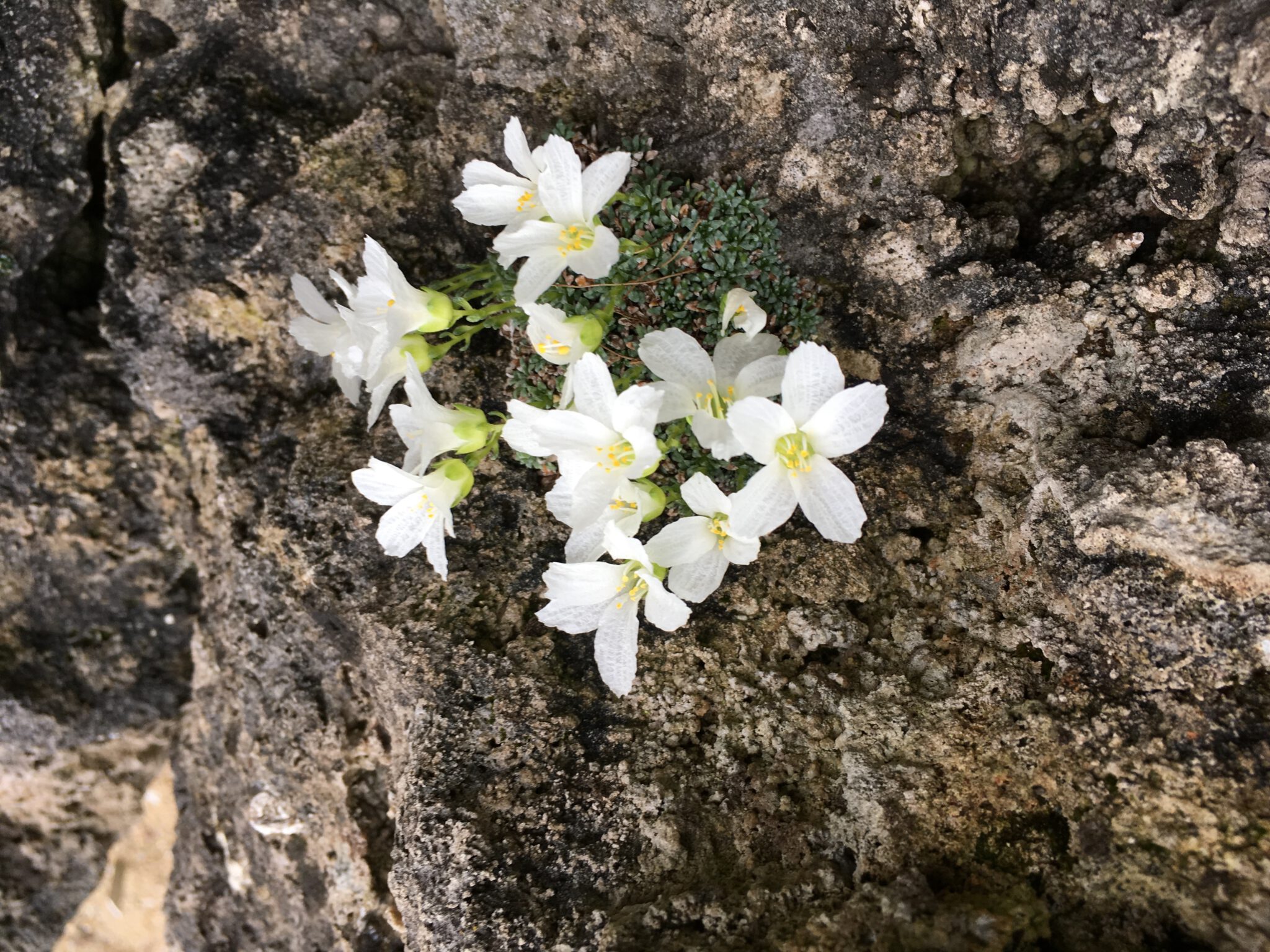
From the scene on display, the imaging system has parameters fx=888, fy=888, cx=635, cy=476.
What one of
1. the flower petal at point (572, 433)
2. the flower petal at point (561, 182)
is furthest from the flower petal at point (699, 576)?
the flower petal at point (561, 182)

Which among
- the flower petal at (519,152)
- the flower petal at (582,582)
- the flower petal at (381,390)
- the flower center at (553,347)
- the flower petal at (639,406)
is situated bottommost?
the flower petal at (582,582)

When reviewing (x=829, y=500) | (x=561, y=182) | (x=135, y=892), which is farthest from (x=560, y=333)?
(x=135, y=892)

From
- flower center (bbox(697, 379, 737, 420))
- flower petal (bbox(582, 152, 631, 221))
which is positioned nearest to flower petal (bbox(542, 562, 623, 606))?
flower center (bbox(697, 379, 737, 420))

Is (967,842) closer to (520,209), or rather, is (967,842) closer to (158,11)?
(520,209)

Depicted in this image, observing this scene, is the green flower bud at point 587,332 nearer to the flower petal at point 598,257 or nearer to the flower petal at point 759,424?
the flower petal at point 598,257

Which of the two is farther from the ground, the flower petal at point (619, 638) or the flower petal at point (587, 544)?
the flower petal at point (587, 544)

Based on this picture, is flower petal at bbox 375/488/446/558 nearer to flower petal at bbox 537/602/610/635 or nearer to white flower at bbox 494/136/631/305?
flower petal at bbox 537/602/610/635
